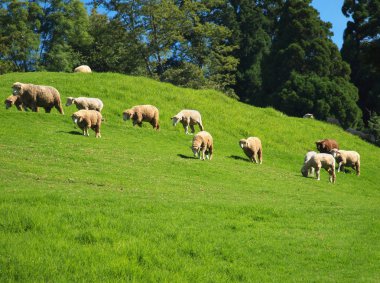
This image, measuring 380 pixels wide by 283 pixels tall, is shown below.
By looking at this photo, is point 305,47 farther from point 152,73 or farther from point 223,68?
point 152,73

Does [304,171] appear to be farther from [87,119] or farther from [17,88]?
[17,88]

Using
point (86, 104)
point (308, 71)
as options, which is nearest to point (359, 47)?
point (308, 71)

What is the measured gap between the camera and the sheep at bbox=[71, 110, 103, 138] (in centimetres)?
2740

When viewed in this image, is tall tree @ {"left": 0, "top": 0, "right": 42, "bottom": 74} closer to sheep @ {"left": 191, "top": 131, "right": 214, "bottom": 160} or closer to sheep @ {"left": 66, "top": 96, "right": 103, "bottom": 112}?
sheep @ {"left": 66, "top": 96, "right": 103, "bottom": 112}

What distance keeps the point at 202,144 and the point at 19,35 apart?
46.1m

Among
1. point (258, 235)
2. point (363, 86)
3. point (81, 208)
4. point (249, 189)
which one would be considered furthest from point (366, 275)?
point (363, 86)

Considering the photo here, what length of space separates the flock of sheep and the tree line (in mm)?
26904

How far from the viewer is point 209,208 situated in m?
15.8

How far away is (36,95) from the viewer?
107ft

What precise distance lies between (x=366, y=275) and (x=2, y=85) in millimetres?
34574

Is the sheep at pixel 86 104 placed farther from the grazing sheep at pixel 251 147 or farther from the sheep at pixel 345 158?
the sheep at pixel 345 158

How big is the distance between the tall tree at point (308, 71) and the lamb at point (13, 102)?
41.0 metres

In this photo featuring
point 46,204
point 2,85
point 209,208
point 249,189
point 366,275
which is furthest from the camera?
point 2,85

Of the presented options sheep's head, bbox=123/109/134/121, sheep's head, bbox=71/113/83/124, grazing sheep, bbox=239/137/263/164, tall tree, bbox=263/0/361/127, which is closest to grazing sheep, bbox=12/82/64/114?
sheep's head, bbox=123/109/134/121
